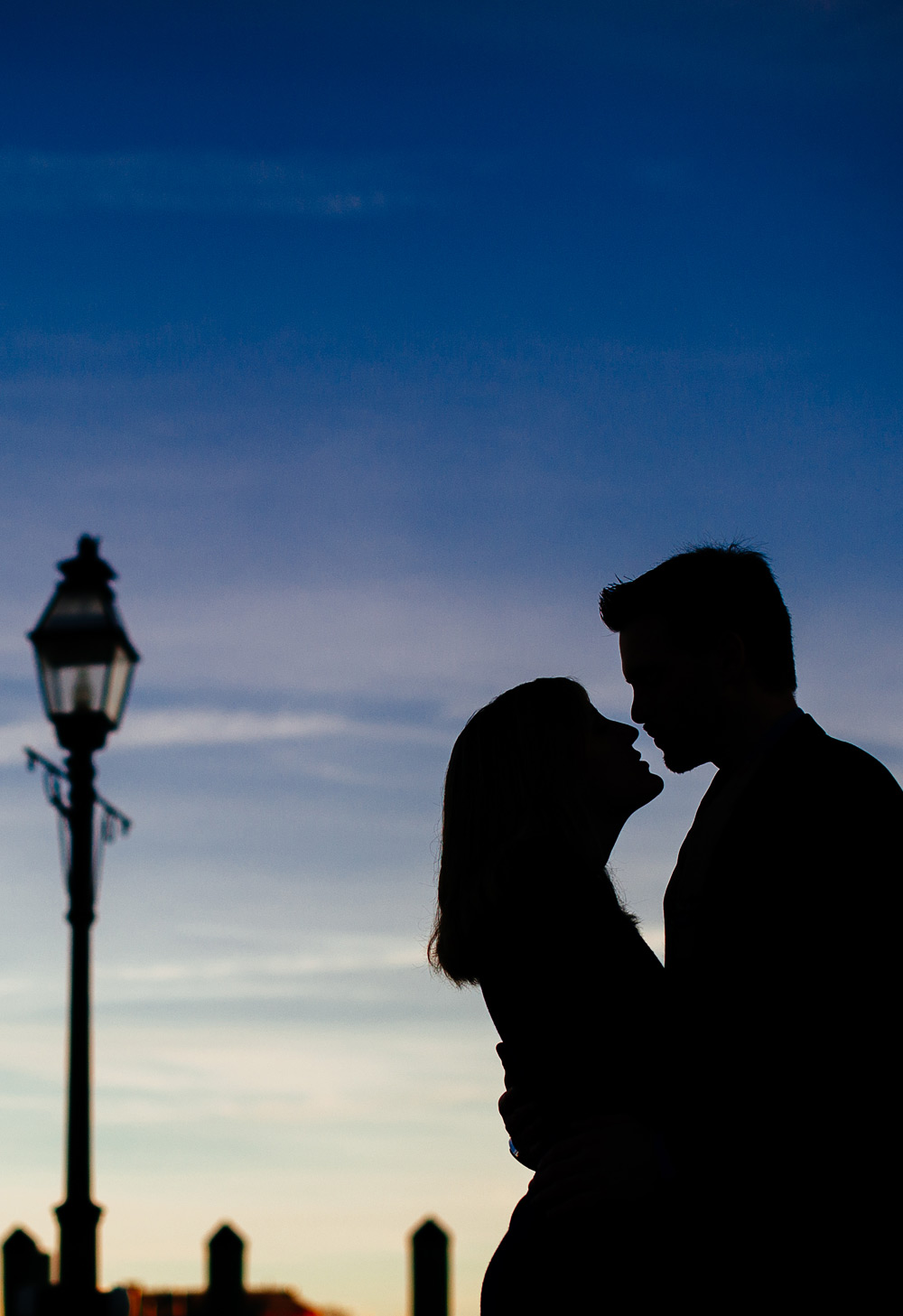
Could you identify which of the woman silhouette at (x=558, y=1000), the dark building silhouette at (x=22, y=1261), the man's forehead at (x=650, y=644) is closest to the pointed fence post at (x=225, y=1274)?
the dark building silhouette at (x=22, y=1261)

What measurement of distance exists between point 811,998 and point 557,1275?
89 centimetres

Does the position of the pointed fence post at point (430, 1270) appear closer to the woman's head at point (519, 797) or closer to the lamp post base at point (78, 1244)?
the lamp post base at point (78, 1244)

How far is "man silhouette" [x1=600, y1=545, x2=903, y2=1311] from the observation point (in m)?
3.40

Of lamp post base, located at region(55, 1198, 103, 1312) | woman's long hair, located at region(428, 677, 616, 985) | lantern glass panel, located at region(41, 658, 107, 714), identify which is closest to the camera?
woman's long hair, located at region(428, 677, 616, 985)

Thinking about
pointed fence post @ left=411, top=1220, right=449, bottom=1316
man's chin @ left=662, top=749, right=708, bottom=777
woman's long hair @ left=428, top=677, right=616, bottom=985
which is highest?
man's chin @ left=662, top=749, right=708, bottom=777

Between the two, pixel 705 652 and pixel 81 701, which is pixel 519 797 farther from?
pixel 81 701

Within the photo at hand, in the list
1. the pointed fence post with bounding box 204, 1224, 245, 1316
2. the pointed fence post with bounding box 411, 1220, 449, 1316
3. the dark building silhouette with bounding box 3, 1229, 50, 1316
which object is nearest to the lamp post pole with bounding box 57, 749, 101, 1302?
the dark building silhouette with bounding box 3, 1229, 50, 1316

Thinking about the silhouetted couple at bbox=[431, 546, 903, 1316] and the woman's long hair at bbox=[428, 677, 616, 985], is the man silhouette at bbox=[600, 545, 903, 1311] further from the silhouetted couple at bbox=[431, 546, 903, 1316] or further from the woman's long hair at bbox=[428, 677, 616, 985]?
the woman's long hair at bbox=[428, 677, 616, 985]

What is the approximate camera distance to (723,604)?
459cm

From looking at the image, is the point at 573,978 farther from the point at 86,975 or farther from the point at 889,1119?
the point at 86,975

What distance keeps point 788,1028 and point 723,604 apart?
4.92 ft

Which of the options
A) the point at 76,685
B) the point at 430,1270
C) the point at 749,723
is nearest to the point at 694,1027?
the point at 749,723

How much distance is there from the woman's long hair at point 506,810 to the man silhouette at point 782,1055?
38cm

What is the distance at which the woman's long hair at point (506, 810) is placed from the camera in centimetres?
387
